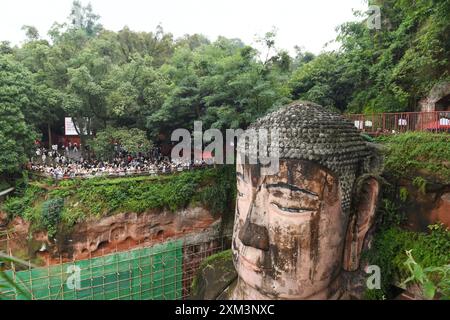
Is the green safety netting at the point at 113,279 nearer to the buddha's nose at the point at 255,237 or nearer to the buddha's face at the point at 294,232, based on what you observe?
the buddha's nose at the point at 255,237

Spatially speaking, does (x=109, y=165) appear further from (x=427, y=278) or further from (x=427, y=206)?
(x=427, y=278)

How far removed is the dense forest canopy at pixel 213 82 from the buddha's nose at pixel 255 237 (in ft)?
29.0

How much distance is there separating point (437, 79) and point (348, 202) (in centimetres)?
1067

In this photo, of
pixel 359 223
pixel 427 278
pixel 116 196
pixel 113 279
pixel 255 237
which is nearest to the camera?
pixel 427 278

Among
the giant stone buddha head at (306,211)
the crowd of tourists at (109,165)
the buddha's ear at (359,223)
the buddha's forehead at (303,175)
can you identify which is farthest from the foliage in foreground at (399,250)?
the crowd of tourists at (109,165)

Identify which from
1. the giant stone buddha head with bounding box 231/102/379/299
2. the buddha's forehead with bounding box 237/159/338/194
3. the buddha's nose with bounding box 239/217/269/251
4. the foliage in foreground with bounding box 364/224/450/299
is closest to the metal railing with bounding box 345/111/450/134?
the foliage in foreground with bounding box 364/224/450/299

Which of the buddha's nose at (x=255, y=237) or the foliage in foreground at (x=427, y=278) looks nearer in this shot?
the foliage in foreground at (x=427, y=278)

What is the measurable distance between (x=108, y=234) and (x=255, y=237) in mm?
11875

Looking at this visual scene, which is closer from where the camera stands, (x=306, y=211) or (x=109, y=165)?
(x=306, y=211)

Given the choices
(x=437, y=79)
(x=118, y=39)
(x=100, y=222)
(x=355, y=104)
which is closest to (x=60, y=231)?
(x=100, y=222)

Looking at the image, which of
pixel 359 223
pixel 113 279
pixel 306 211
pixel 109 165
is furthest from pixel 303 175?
pixel 109 165

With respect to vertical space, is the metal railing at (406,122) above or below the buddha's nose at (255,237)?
above

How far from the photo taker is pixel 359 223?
6043mm

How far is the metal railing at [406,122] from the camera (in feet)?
27.8
